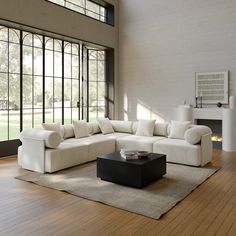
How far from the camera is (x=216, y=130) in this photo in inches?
284

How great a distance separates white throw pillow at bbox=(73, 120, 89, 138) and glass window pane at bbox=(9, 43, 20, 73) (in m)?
1.80

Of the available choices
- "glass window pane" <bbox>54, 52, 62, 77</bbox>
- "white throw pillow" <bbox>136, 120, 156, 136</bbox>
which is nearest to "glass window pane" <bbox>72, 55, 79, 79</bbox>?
"glass window pane" <bbox>54, 52, 62, 77</bbox>

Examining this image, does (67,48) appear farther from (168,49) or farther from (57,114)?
(168,49)

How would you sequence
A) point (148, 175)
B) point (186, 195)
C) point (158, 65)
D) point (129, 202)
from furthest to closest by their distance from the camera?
1. point (158, 65)
2. point (148, 175)
3. point (186, 195)
4. point (129, 202)

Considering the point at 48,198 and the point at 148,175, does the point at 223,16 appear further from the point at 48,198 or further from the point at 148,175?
the point at 48,198

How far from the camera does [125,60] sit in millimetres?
8648

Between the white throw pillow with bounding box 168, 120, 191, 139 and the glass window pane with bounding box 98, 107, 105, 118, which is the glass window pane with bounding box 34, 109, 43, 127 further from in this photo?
the white throw pillow with bounding box 168, 120, 191, 139

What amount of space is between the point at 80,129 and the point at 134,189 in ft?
8.02

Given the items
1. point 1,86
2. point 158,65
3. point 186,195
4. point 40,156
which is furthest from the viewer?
point 158,65

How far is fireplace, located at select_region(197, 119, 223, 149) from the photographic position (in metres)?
7.00

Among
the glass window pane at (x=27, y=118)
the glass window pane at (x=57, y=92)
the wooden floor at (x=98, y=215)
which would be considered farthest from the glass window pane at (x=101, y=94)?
the wooden floor at (x=98, y=215)

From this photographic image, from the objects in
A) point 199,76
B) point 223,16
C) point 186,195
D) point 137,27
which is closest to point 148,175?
point 186,195

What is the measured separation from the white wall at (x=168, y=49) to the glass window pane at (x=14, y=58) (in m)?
3.55

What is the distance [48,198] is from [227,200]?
7.36 ft
